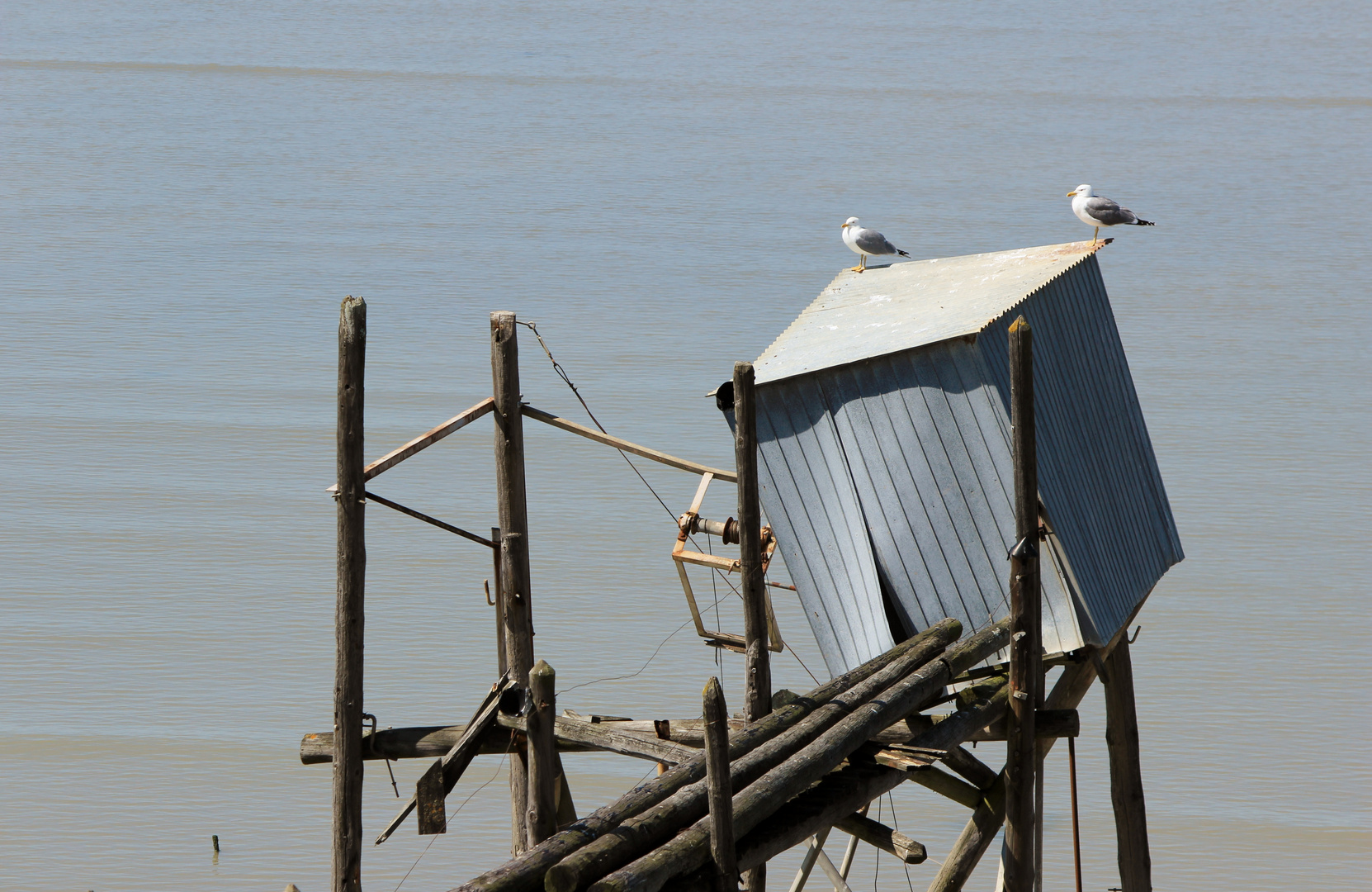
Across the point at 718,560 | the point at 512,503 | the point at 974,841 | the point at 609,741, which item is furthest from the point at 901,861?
the point at 512,503

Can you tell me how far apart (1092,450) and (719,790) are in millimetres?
4758

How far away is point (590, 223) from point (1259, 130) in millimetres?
15656

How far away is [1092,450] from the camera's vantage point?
1034cm

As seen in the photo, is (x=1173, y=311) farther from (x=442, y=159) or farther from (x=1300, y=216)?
(x=442, y=159)

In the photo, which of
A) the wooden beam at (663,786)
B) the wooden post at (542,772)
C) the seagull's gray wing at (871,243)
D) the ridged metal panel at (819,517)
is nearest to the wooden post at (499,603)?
the wooden post at (542,772)

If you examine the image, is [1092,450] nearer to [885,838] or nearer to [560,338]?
[885,838]

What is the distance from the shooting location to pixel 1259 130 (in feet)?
118

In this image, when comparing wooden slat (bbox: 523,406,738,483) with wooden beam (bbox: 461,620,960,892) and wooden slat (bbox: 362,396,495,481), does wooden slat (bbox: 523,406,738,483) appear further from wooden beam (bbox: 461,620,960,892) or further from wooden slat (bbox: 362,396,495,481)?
wooden beam (bbox: 461,620,960,892)

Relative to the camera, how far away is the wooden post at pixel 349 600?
7922 mm

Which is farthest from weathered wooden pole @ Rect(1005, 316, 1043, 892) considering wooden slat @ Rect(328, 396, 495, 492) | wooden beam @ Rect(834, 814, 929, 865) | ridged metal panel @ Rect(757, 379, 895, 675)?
wooden slat @ Rect(328, 396, 495, 492)

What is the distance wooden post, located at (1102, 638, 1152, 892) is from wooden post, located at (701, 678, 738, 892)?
16.4 feet

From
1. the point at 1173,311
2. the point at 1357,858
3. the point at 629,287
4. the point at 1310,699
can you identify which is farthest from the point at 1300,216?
the point at 1357,858

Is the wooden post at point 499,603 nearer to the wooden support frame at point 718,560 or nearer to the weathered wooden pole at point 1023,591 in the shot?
the wooden support frame at point 718,560

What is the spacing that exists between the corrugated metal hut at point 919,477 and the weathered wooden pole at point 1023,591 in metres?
0.42
